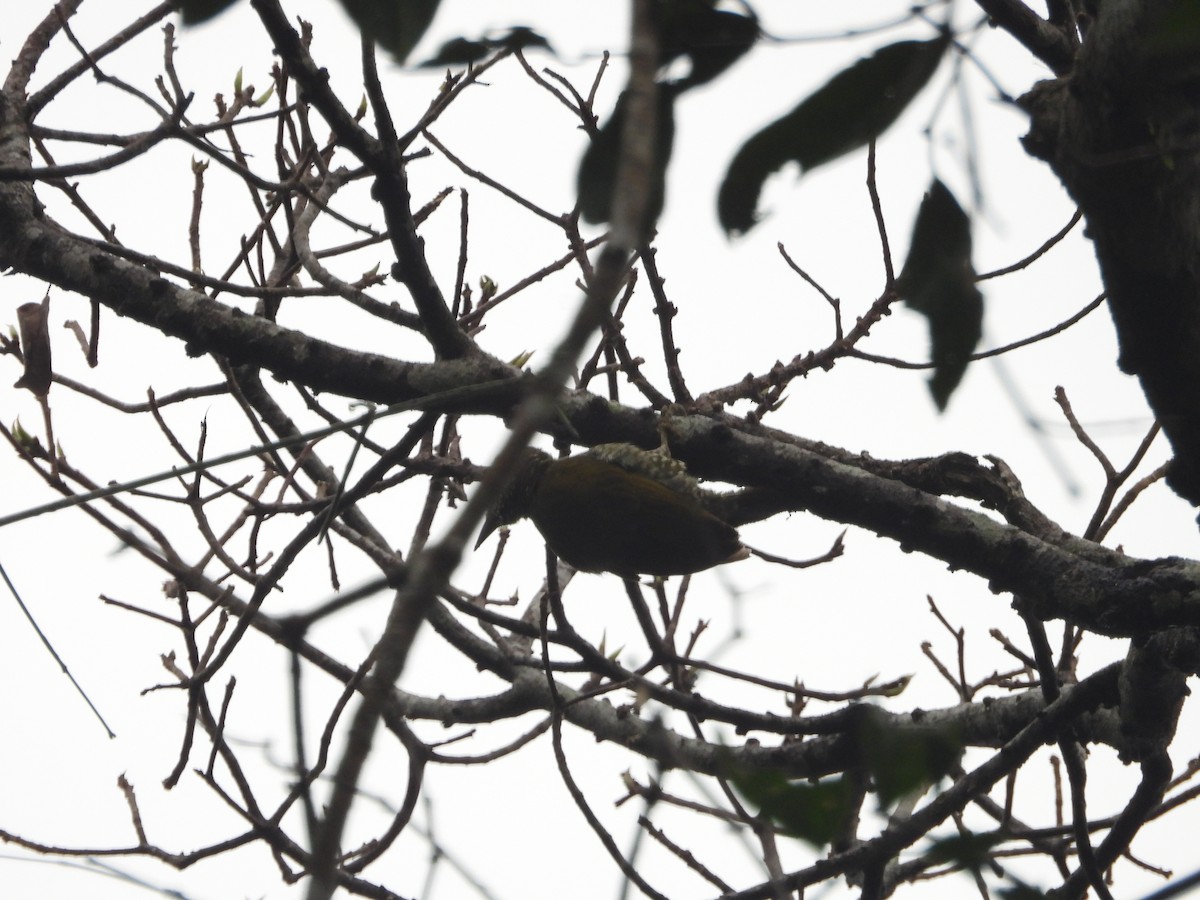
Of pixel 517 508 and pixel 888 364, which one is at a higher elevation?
pixel 517 508

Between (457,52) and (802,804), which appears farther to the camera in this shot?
(457,52)

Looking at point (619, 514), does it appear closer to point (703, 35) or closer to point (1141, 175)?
point (1141, 175)

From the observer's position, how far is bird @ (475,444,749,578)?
15.5 ft

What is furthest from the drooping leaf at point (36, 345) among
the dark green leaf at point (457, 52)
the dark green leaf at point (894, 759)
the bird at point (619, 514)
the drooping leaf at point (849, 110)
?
the dark green leaf at point (894, 759)

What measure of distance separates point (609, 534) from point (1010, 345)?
235cm

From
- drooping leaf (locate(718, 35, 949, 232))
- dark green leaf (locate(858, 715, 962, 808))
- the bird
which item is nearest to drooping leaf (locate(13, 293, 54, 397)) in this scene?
the bird

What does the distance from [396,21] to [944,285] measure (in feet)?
2.45

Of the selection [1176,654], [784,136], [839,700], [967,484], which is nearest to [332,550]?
[839,700]

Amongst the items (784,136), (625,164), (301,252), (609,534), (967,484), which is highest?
(301,252)

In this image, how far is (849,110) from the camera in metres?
1.29

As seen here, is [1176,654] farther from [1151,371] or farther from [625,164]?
[625,164]

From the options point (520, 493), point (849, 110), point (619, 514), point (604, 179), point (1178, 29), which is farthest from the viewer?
point (520, 493)

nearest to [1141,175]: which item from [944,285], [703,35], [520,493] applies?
[944,285]

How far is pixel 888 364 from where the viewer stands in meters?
3.33
